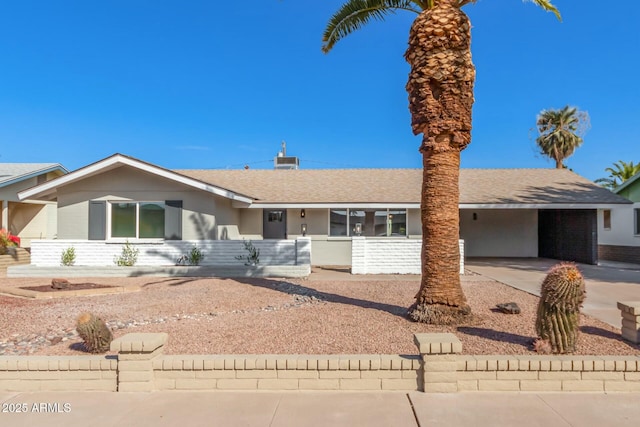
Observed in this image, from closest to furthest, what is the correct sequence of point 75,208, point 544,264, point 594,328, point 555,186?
point 594,328 < point 75,208 < point 544,264 < point 555,186

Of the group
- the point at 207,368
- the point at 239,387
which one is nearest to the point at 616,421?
the point at 239,387

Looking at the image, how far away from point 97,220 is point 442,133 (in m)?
12.6

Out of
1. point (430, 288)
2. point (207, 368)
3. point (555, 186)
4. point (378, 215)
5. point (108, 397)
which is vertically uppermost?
point (555, 186)

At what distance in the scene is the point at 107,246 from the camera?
1380cm

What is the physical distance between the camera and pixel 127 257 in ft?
44.9

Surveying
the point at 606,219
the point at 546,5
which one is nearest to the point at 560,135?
the point at 606,219

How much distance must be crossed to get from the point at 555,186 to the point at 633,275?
555 cm

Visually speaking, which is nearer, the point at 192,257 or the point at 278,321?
the point at 278,321

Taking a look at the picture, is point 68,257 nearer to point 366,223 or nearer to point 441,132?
point 366,223

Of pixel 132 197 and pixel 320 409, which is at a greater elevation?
pixel 132 197

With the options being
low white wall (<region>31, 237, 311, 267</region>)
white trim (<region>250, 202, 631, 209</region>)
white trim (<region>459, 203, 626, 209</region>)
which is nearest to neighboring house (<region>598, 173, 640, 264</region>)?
white trim (<region>459, 203, 626, 209</region>)

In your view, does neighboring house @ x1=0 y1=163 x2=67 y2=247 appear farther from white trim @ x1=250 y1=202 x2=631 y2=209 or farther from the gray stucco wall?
white trim @ x1=250 y1=202 x2=631 y2=209

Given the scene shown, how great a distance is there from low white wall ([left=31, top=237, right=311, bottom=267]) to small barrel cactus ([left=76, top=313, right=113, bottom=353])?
8.23 m

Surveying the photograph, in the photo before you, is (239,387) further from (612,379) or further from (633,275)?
(633,275)
